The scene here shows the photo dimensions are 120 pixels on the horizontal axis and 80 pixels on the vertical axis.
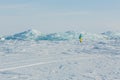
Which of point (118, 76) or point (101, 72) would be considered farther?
point (101, 72)

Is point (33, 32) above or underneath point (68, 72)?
underneath

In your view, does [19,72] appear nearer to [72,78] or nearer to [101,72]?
[72,78]

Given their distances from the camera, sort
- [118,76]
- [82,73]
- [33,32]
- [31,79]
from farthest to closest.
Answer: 1. [33,32]
2. [82,73]
3. [118,76]
4. [31,79]

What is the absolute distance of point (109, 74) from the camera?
8.67 metres

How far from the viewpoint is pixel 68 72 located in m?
8.94

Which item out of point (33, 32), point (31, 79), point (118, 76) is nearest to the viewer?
point (31, 79)

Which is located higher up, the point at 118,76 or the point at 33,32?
the point at 118,76

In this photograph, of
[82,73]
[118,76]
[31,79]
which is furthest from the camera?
[82,73]

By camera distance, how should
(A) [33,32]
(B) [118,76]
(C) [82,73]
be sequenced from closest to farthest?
(B) [118,76]
(C) [82,73]
(A) [33,32]

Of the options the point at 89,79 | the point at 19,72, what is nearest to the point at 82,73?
the point at 89,79

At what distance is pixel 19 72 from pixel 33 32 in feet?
446

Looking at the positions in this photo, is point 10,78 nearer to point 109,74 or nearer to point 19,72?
point 19,72

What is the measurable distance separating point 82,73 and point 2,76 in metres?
2.41

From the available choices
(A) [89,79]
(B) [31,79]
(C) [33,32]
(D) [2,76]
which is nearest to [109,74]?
(A) [89,79]
